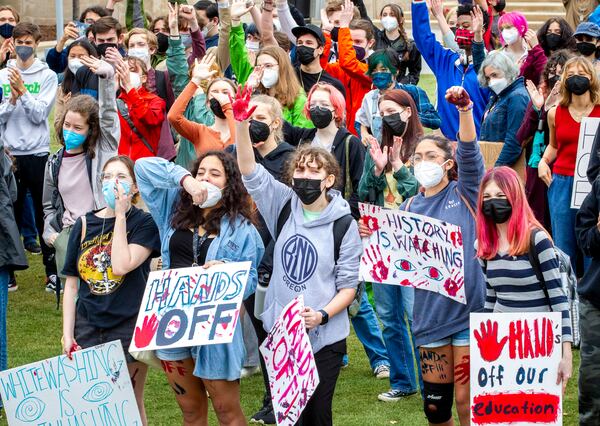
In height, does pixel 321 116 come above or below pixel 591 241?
above

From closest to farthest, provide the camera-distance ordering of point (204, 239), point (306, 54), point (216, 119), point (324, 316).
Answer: point (324, 316), point (204, 239), point (216, 119), point (306, 54)

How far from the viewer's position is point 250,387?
9.23 meters

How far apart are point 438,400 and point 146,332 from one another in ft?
5.53

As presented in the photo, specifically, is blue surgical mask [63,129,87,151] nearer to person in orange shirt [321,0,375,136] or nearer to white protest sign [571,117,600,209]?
person in orange shirt [321,0,375,136]

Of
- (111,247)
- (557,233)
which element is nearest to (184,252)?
(111,247)

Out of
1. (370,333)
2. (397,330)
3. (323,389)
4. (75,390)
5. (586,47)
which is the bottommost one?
(370,333)

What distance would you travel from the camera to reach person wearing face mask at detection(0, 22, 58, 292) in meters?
11.8

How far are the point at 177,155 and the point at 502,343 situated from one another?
4.60m

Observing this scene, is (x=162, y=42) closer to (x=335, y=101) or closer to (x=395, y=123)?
(x=335, y=101)

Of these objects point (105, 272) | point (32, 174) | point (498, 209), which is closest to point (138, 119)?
point (32, 174)

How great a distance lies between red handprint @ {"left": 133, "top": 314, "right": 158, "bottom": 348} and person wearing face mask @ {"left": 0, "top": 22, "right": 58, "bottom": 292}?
16.5 feet

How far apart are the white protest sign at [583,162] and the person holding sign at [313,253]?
8.45 ft

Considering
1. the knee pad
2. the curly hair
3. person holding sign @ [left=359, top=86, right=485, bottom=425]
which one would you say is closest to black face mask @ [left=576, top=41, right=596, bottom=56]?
person holding sign @ [left=359, top=86, right=485, bottom=425]

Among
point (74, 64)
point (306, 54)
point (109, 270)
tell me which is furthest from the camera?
point (74, 64)
